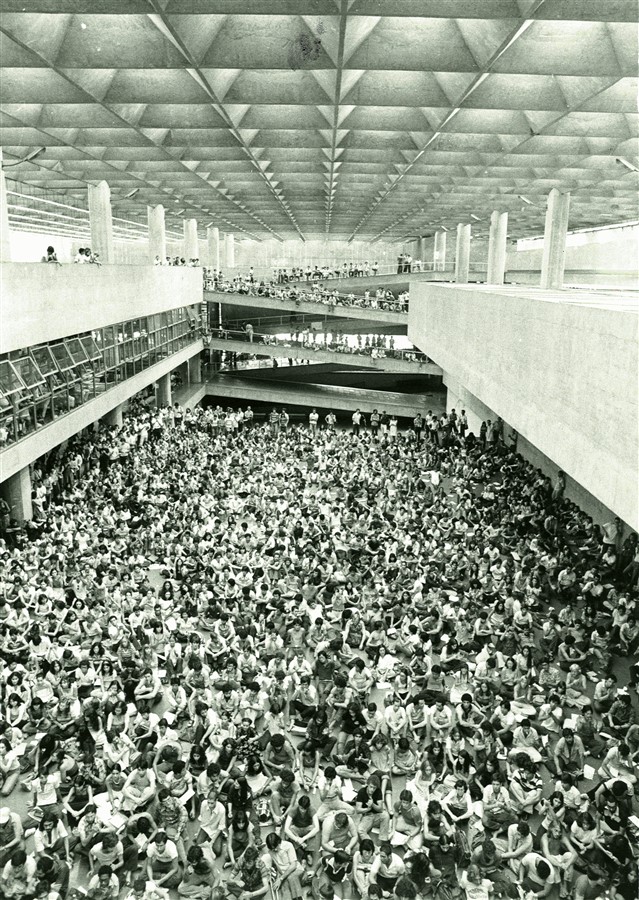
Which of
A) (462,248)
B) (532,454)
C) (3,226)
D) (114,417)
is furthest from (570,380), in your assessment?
(462,248)

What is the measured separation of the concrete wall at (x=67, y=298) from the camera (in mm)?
14797

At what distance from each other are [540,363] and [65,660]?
8.57 m

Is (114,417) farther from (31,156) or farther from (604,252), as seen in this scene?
(604,252)

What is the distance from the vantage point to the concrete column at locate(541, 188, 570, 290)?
72.6 feet

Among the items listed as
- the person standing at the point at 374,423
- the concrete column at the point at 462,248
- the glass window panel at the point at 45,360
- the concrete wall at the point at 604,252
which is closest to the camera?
the glass window panel at the point at 45,360

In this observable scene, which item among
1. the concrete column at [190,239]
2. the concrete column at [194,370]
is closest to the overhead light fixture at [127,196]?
the concrete column at [190,239]

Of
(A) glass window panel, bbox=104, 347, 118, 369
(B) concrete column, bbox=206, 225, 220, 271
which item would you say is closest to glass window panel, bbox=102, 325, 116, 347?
(A) glass window panel, bbox=104, 347, 118, 369

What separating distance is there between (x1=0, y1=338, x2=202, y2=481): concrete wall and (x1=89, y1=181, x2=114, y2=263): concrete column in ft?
14.3

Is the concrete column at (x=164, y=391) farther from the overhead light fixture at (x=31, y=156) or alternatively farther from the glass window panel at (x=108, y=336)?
the overhead light fixture at (x=31, y=156)

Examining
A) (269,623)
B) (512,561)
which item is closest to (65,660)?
(269,623)

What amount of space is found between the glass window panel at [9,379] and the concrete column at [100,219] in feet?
33.3

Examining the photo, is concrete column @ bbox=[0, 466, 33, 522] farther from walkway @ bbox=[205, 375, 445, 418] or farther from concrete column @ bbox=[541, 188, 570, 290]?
walkway @ bbox=[205, 375, 445, 418]

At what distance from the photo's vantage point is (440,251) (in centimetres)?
4675

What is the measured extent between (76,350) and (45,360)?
228 centimetres
